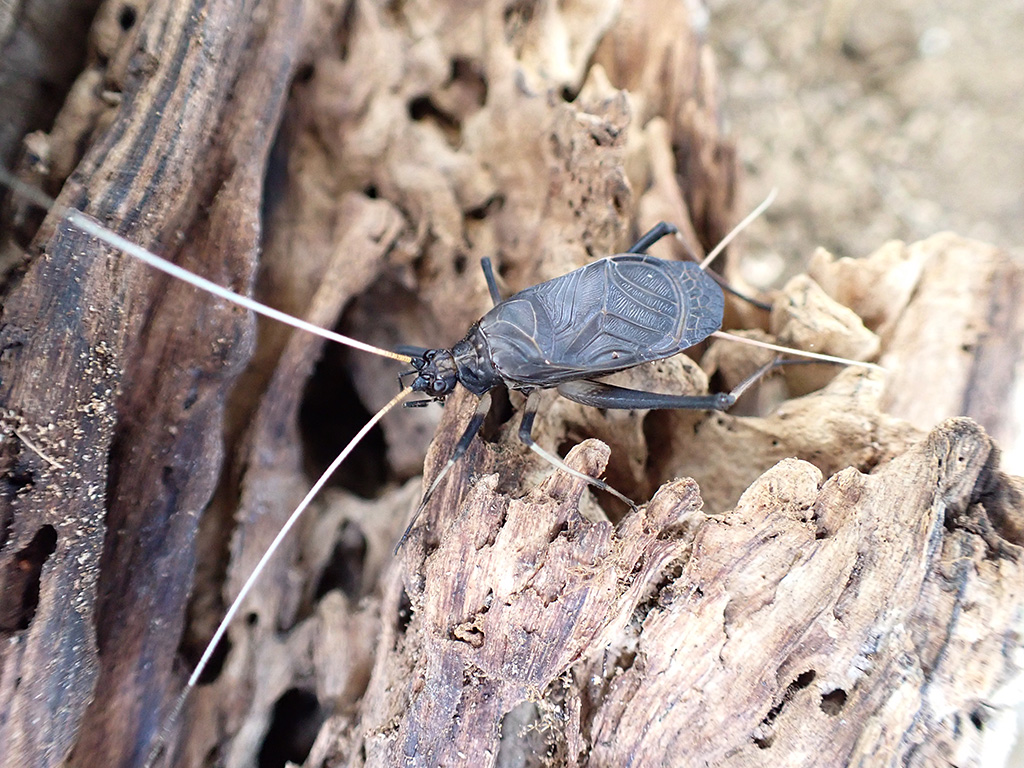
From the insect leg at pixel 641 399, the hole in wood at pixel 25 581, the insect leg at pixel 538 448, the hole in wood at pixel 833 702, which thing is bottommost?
the hole in wood at pixel 25 581

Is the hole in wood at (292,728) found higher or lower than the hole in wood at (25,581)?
lower

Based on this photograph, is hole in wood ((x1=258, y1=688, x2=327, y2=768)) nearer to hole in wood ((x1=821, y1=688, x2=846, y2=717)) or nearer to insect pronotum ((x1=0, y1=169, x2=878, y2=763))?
insect pronotum ((x1=0, y1=169, x2=878, y2=763))

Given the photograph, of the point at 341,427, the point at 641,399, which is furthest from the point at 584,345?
the point at 341,427

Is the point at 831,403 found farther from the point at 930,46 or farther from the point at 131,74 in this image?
the point at 930,46

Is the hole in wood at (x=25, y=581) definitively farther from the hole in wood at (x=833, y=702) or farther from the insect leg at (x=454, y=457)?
the hole in wood at (x=833, y=702)

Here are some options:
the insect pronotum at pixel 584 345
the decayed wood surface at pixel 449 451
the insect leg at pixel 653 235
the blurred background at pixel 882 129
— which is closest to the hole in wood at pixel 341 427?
the decayed wood surface at pixel 449 451

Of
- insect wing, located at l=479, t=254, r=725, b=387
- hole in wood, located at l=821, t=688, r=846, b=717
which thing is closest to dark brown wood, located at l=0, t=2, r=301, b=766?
insect wing, located at l=479, t=254, r=725, b=387
